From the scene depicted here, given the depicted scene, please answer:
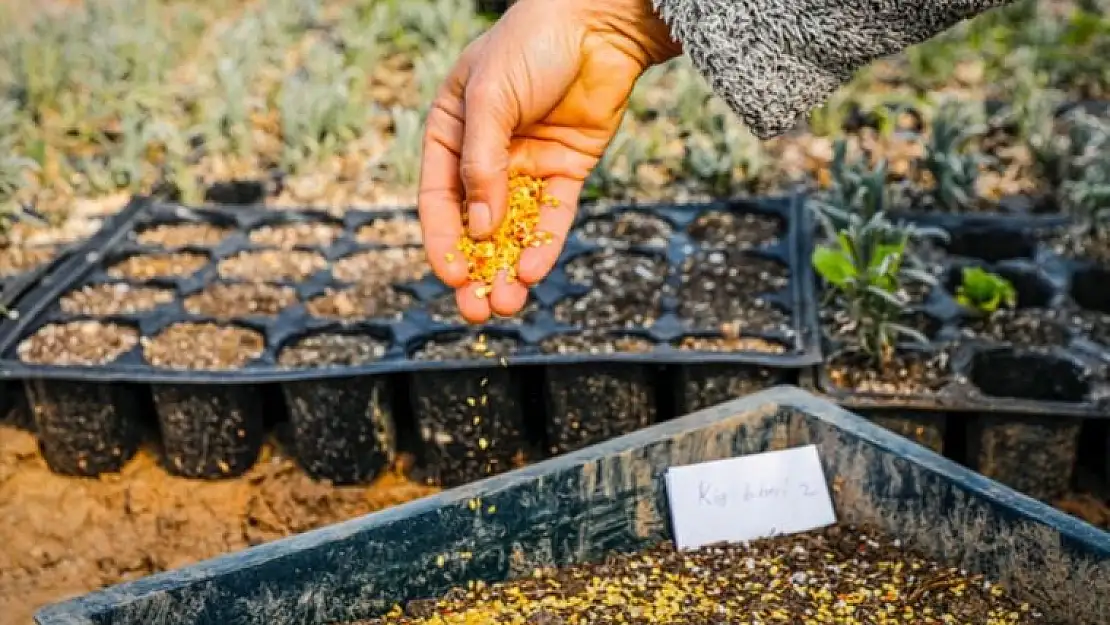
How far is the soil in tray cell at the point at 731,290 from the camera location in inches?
113

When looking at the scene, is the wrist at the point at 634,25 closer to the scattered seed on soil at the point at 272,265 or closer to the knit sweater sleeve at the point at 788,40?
the knit sweater sleeve at the point at 788,40

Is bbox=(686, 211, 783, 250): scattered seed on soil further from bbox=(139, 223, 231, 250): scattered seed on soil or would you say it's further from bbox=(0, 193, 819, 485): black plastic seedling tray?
bbox=(139, 223, 231, 250): scattered seed on soil

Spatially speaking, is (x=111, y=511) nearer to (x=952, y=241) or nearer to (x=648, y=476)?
(x=648, y=476)

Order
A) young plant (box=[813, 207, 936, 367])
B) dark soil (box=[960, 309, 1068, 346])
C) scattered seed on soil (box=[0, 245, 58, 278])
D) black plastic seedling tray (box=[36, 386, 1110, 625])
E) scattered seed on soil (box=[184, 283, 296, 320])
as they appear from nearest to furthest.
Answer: black plastic seedling tray (box=[36, 386, 1110, 625])
young plant (box=[813, 207, 936, 367])
dark soil (box=[960, 309, 1068, 346])
scattered seed on soil (box=[184, 283, 296, 320])
scattered seed on soil (box=[0, 245, 58, 278])

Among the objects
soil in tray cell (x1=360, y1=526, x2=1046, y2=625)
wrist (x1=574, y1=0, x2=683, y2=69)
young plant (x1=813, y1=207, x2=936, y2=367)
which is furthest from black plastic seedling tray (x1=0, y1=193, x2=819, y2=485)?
wrist (x1=574, y1=0, x2=683, y2=69)

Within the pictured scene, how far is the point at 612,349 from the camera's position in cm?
279

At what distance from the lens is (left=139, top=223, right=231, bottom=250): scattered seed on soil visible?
3426mm

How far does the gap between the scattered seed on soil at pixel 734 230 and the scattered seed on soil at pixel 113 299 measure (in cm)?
128

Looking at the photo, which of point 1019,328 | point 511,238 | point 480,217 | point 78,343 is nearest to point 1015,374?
point 1019,328

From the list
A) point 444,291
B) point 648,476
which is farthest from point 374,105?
point 648,476

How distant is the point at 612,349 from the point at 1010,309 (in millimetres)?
882

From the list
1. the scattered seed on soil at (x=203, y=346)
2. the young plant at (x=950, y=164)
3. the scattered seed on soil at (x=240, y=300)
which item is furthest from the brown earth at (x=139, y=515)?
the young plant at (x=950, y=164)

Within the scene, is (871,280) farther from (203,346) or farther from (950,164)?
(203,346)

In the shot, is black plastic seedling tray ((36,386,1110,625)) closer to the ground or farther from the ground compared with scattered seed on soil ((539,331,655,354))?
closer to the ground
